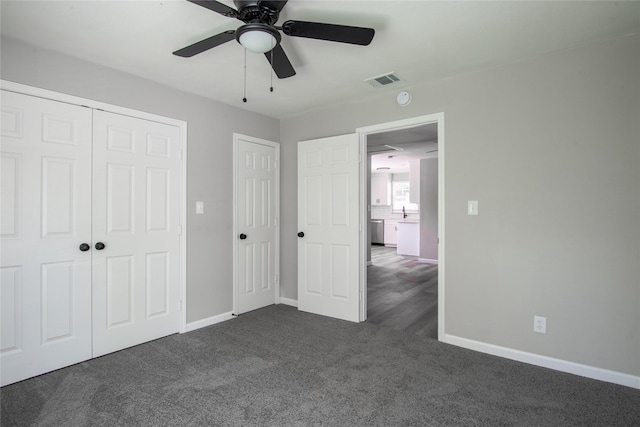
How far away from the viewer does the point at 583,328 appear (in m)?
2.55

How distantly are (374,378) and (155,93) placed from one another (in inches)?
125

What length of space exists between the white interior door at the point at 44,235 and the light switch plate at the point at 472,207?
129 inches

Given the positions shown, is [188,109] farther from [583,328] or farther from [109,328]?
[583,328]

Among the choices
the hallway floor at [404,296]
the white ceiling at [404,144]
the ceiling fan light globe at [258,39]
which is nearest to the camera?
the ceiling fan light globe at [258,39]

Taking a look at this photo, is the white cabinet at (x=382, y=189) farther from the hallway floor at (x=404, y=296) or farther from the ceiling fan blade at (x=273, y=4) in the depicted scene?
the ceiling fan blade at (x=273, y=4)

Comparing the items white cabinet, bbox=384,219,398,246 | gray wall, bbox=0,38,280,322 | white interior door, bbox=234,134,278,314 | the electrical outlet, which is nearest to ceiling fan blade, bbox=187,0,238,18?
gray wall, bbox=0,38,280,322

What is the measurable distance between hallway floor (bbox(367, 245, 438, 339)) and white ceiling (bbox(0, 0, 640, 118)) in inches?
99.2

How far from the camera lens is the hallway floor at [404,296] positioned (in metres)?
3.72

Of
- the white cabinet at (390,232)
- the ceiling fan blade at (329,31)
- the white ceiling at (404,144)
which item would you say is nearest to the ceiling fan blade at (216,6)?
the ceiling fan blade at (329,31)

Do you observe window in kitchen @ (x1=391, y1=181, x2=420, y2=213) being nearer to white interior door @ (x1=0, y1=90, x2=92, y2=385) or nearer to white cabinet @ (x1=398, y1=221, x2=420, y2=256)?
white cabinet @ (x1=398, y1=221, x2=420, y2=256)

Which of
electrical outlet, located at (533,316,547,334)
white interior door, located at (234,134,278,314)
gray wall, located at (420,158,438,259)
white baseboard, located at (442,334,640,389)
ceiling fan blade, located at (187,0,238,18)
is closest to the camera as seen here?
ceiling fan blade, located at (187,0,238,18)

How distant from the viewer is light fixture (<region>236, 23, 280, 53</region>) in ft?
6.12

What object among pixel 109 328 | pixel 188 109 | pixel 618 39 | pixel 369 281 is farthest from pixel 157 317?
pixel 618 39

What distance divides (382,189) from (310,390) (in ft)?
30.5
